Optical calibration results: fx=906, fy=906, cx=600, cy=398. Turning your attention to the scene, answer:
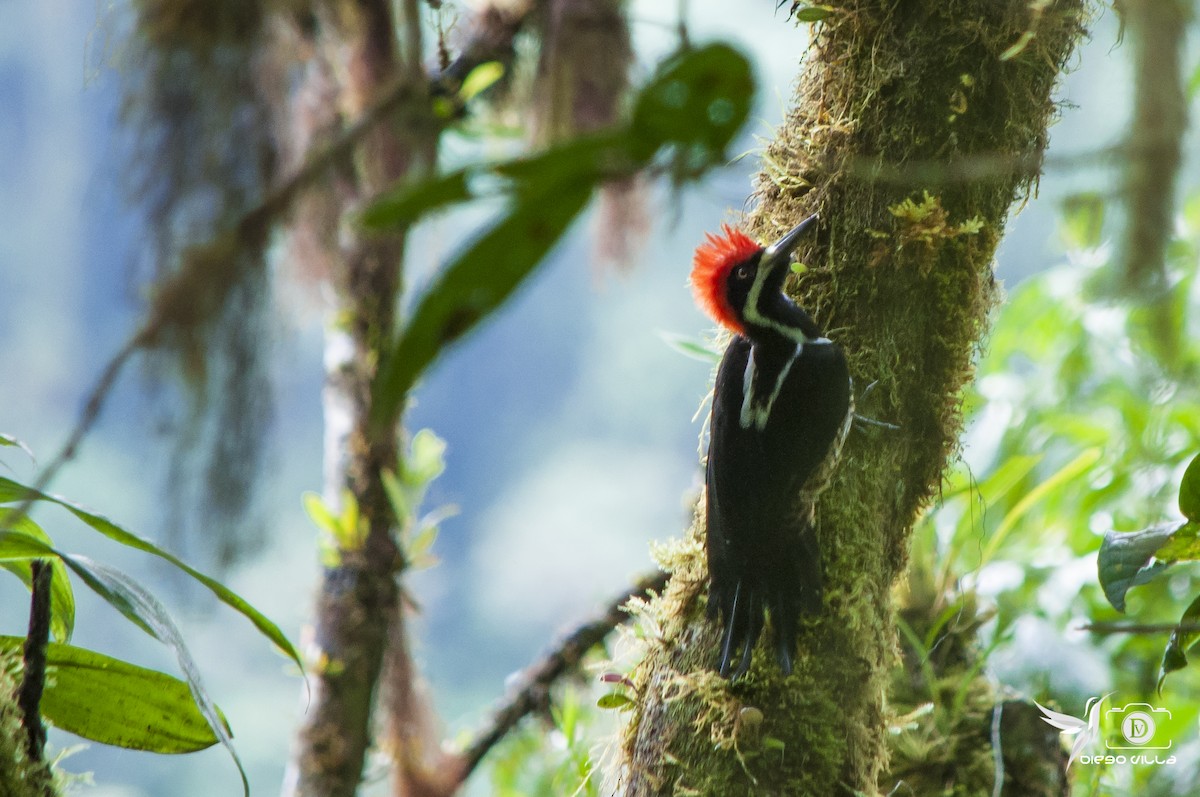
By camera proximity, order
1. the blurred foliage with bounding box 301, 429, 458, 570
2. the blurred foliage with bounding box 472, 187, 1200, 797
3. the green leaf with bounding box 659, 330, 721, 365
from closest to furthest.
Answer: the green leaf with bounding box 659, 330, 721, 365 → the blurred foliage with bounding box 472, 187, 1200, 797 → the blurred foliage with bounding box 301, 429, 458, 570

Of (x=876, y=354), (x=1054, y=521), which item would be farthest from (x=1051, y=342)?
(x=876, y=354)

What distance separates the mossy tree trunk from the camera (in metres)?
1.40

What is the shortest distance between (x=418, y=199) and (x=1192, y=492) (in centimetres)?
120

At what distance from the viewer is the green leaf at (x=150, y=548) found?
3.64 ft

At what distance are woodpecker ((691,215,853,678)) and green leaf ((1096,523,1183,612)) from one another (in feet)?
1.34

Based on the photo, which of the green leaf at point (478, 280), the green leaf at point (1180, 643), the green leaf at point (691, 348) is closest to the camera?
the green leaf at point (478, 280)

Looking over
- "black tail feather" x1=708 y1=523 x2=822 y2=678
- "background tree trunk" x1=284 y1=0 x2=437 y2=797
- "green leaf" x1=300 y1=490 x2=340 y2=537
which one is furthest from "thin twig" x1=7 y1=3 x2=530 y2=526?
"green leaf" x1=300 y1=490 x2=340 y2=537

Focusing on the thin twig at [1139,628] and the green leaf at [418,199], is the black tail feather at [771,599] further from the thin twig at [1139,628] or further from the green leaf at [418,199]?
the green leaf at [418,199]

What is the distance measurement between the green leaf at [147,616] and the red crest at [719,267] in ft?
3.40

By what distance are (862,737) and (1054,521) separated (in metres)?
1.61

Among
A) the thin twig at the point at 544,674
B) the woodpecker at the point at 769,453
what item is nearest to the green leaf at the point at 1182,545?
the woodpecker at the point at 769,453

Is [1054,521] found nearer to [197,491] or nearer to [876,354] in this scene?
[876,354]

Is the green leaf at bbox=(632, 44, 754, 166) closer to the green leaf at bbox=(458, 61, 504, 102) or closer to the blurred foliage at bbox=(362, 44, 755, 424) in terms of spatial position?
the blurred foliage at bbox=(362, 44, 755, 424)

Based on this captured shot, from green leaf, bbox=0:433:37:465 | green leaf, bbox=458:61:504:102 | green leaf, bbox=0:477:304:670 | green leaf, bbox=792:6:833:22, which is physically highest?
green leaf, bbox=458:61:504:102
